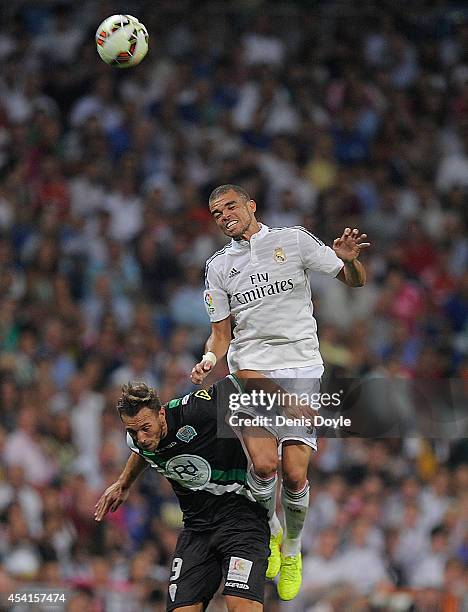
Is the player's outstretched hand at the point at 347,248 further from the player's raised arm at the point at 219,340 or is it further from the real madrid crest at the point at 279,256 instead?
the player's raised arm at the point at 219,340

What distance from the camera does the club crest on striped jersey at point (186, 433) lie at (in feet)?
23.9

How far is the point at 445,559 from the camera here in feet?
37.6

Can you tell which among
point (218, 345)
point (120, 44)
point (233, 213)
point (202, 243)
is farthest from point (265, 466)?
point (202, 243)

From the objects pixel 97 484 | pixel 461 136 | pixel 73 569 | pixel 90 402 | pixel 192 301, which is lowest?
pixel 73 569

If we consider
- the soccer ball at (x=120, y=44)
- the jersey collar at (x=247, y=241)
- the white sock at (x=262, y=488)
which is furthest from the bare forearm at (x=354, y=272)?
the soccer ball at (x=120, y=44)

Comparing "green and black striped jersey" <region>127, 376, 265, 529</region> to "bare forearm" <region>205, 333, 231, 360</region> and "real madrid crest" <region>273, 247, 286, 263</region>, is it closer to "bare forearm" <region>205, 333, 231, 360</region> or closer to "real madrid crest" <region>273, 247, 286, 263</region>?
"bare forearm" <region>205, 333, 231, 360</region>

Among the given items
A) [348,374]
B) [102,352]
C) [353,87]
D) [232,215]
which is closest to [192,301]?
[102,352]

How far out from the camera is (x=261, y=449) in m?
7.25

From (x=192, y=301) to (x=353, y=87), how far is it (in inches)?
153

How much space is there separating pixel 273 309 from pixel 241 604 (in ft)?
5.51

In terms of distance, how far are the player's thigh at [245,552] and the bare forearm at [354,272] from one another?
4.77 feet

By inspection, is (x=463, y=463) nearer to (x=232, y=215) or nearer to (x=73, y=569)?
(x=73, y=569)

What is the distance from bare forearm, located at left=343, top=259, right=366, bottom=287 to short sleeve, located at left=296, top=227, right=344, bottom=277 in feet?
0.16

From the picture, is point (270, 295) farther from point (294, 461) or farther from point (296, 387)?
point (294, 461)
